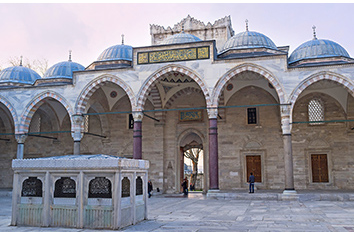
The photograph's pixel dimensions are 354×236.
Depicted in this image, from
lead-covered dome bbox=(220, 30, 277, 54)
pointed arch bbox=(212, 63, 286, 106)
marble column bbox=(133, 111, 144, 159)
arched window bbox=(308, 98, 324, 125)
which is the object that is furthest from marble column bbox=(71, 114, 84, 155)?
arched window bbox=(308, 98, 324, 125)

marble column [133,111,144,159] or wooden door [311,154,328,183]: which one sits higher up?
marble column [133,111,144,159]

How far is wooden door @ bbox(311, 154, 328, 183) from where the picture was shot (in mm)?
15172

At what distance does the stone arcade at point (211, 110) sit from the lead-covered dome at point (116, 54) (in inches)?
2.1

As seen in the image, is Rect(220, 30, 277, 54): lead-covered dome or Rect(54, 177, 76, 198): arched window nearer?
Rect(54, 177, 76, 198): arched window

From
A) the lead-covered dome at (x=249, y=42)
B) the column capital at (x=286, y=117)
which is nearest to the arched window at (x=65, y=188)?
the column capital at (x=286, y=117)

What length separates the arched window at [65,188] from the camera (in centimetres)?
619

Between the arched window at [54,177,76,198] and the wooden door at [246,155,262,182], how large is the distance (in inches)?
434

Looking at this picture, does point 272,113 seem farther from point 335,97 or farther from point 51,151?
point 51,151

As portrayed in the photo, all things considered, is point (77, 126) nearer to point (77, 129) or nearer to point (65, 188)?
point (77, 129)

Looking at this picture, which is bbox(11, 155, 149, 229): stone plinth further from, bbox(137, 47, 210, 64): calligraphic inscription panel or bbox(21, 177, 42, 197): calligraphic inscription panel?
bbox(137, 47, 210, 64): calligraphic inscription panel

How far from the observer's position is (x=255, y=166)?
1586 cm

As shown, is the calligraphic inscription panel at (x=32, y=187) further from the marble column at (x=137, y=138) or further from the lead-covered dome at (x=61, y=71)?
the lead-covered dome at (x=61, y=71)

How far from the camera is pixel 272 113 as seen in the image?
52.2ft

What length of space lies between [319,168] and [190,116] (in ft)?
20.5
